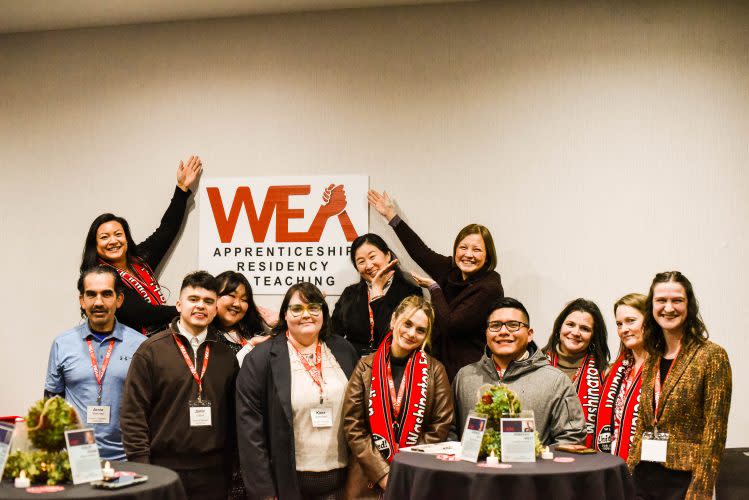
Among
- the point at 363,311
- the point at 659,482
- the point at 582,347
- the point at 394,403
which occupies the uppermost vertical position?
the point at 363,311

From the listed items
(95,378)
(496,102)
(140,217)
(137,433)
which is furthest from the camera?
(140,217)

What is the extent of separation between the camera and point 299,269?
5.47m

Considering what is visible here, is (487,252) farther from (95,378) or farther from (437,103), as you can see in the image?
(95,378)

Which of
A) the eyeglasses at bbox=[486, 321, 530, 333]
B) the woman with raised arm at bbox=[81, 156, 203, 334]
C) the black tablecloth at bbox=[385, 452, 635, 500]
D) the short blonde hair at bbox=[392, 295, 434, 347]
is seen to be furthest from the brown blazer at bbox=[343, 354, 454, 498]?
the woman with raised arm at bbox=[81, 156, 203, 334]

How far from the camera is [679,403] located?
11.6ft

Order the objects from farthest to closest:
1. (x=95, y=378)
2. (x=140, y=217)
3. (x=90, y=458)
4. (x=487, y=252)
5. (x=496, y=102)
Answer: (x=140, y=217) → (x=496, y=102) → (x=487, y=252) → (x=95, y=378) → (x=90, y=458)

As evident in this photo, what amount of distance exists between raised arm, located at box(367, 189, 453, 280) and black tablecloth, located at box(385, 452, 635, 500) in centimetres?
198

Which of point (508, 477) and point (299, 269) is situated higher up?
point (299, 269)

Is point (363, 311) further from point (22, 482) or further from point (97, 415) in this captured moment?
point (22, 482)

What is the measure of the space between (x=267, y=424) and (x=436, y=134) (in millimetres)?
2316

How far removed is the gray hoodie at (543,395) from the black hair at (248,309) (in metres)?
1.45

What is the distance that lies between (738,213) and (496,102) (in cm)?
165

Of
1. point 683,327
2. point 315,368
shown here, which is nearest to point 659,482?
point 683,327

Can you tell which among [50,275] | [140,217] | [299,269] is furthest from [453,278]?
[50,275]
